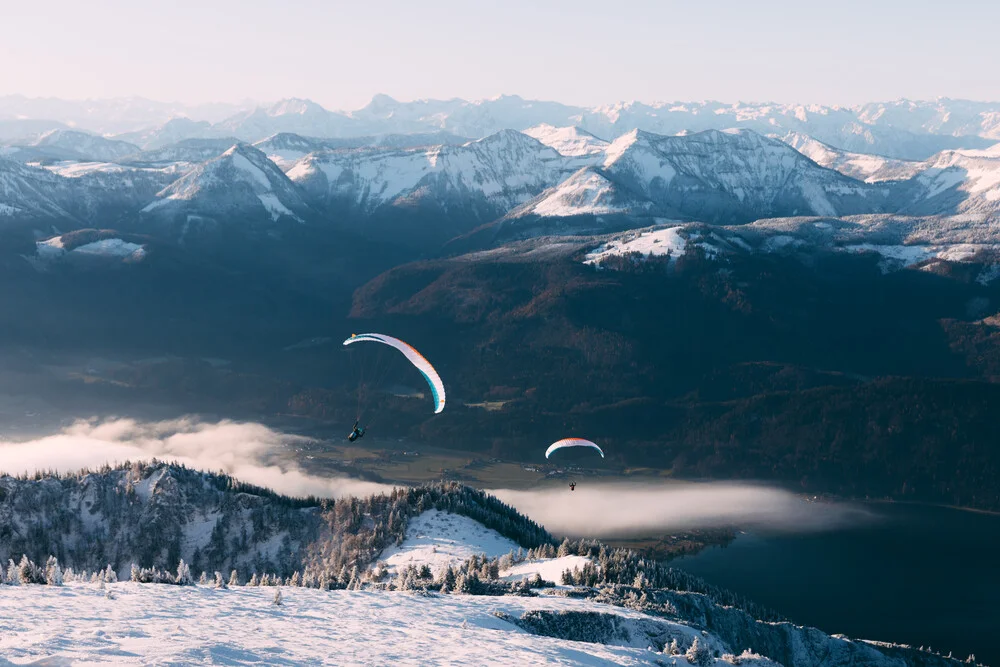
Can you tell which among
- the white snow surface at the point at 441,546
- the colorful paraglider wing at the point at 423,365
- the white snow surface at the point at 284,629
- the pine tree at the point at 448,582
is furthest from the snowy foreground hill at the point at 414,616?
the colorful paraglider wing at the point at 423,365

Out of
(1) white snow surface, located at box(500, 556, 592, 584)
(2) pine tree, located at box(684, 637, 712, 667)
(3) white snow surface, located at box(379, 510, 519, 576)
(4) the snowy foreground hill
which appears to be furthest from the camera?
(3) white snow surface, located at box(379, 510, 519, 576)

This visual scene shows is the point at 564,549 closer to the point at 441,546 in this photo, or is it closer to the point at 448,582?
the point at 441,546

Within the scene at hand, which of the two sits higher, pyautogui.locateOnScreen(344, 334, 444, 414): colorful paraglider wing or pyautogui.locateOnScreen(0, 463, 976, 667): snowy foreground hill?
pyautogui.locateOnScreen(344, 334, 444, 414): colorful paraglider wing

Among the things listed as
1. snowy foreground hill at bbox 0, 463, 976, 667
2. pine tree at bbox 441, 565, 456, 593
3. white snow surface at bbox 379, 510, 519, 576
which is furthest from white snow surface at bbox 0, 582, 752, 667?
white snow surface at bbox 379, 510, 519, 576

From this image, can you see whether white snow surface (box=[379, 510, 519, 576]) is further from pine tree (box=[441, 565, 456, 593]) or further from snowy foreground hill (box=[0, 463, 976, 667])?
pine tree (box=[441, 565, 456, 593])

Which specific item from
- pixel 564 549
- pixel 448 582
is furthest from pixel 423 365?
pixel 564 549
